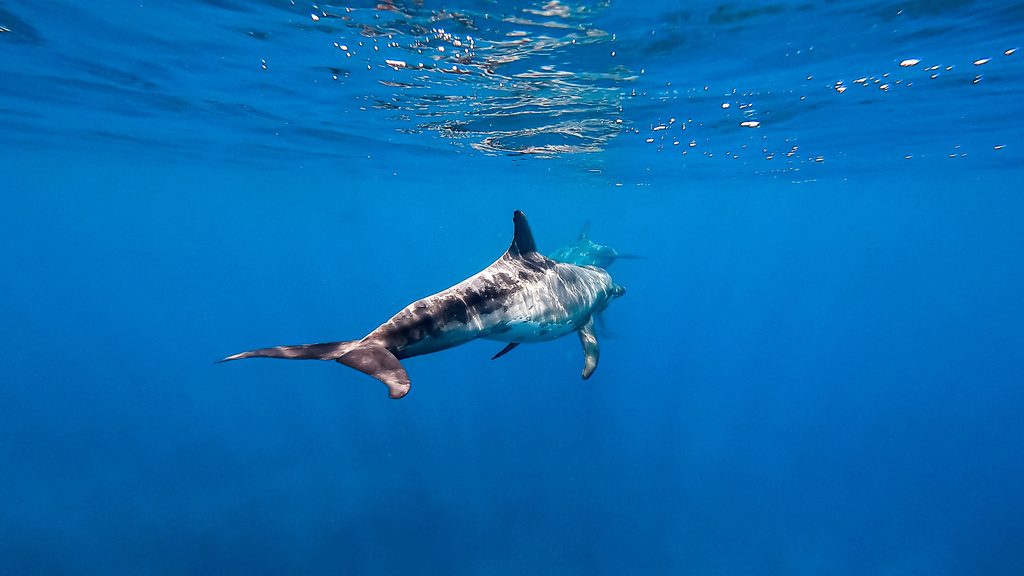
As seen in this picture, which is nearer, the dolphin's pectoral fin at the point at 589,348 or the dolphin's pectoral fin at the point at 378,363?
the dolphin's pectoral fin at the point at 378,363

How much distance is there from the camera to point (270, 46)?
11828mm

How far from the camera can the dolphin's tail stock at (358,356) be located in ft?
13.0

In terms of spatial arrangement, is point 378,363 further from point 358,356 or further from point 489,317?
point 489,317

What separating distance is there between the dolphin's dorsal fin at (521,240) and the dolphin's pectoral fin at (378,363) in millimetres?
3752

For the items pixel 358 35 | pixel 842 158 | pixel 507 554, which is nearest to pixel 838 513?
pixel 507 554

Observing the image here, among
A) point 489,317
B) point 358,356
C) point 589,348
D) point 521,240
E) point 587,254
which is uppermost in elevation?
point 521,240

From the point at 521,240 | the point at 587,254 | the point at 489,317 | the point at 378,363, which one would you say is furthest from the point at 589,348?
the point at 587,254

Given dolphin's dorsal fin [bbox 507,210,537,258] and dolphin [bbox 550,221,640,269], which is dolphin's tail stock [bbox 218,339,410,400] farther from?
dolphin [bbox 550,221,640,269]

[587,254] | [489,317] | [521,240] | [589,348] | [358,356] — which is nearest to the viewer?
[358,356]

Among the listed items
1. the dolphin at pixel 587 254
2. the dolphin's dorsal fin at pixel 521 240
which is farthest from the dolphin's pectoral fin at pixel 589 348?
the dolphin at pixel 587 254

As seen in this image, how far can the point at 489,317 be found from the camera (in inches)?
Answer: 251

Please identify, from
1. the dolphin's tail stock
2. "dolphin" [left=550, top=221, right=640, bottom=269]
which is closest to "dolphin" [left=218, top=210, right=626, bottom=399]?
the dolphin's tail stock

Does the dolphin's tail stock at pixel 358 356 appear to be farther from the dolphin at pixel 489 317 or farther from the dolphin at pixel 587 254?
the dolphin at pixel 587 254

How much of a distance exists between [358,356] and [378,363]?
0.80 feet
